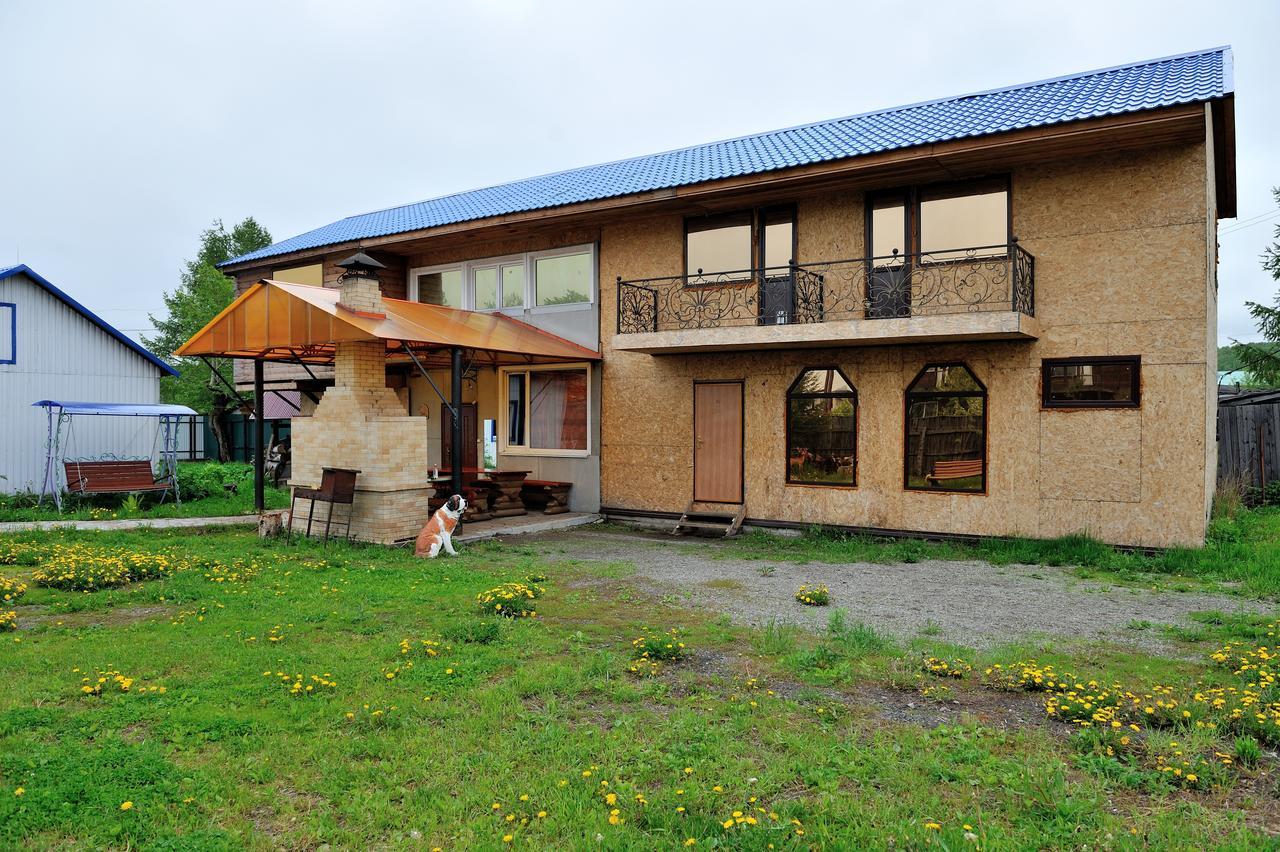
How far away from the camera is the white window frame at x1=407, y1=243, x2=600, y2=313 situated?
16.0 meters

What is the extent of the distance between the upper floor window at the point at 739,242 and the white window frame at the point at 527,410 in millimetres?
3026

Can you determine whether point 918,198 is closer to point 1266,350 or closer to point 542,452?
point 542,452

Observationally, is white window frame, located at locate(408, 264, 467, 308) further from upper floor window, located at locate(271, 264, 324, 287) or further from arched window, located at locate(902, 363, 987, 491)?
arched window, located at locate(902, 363, 987, 491)

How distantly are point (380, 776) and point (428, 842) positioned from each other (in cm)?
75

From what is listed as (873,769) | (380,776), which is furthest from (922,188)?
(380,776)

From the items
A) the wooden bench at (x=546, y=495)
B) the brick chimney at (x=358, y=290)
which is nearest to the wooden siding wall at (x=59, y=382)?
the wooden bench at (x=546, y=495)

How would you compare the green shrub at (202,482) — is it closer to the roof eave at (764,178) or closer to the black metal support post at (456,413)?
the roof eave at (764,178)

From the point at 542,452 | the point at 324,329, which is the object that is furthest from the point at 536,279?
the point at 324,329

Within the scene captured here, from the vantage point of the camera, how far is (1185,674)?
604cm

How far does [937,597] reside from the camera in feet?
29.4

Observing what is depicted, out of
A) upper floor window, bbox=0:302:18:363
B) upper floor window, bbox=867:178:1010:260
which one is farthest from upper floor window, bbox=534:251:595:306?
upper floor window, bbox=0:302:18:363

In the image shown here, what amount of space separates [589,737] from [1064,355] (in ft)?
31.3

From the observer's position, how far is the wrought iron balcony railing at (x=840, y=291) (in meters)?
11.9

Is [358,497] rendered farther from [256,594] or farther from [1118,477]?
[1118,477]
